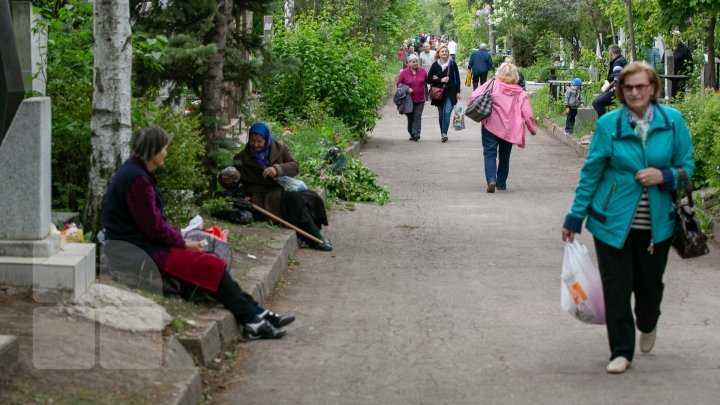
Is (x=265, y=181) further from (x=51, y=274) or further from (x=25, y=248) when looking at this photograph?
(x=51, y=274)

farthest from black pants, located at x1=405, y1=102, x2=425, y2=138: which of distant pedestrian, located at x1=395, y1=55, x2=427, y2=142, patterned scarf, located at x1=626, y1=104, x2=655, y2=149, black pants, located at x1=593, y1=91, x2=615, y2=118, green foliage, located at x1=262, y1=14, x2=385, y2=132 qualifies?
patterned scarf, located at x1=626, y1=104, x2=655, y2=149

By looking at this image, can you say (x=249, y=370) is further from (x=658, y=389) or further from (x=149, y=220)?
(x=658, y=389)

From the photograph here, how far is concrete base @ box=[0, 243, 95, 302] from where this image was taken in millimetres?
6957

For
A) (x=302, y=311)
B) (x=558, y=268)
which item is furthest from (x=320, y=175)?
(x=302, y=311)

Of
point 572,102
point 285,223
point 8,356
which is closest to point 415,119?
point 572,102

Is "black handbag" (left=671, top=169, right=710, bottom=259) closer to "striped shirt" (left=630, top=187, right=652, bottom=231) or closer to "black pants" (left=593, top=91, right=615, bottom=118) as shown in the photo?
"striped shirt" (left=630, top=187, right=652, bottom=231)

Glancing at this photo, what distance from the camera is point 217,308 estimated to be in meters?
7.85

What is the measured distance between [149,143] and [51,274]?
1097 mm

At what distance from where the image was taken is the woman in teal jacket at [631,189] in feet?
22.6

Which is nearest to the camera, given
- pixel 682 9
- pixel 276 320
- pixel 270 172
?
pixel 276 320

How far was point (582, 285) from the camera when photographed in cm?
714

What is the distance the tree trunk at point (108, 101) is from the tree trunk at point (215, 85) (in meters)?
2.82

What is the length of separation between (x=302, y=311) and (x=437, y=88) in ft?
50.1

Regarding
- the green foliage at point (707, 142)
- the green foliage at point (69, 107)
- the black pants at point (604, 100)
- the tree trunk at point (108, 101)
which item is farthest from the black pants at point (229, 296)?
the black pants at point (604, 100)
